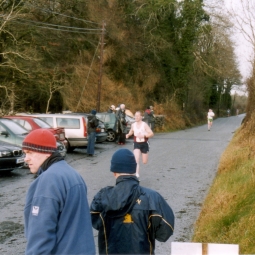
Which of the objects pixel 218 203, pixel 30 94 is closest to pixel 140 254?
pixel 218 203

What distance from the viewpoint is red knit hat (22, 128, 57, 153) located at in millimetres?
3648

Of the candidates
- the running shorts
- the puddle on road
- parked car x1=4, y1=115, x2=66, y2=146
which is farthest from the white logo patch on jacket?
parked car x1=4, y1=115, x2=66, y2=146

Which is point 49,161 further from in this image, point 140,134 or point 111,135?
point 111,135

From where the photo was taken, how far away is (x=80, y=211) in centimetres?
351

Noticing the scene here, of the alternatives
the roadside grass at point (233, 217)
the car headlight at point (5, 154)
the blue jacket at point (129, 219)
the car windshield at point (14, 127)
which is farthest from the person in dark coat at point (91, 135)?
the blue jacket at point (129, 219)

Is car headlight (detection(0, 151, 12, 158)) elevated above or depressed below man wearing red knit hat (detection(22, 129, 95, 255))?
below

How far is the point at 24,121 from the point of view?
17594 millimetres

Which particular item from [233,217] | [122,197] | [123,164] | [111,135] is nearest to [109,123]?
[111,135]

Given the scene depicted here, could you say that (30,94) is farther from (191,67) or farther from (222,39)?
(222,39)

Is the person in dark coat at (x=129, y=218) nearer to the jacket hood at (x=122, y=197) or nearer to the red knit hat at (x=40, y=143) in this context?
the jacket hood at (x=122, y=197)

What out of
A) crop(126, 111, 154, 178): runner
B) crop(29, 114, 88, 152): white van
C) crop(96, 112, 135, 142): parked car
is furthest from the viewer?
crop(96, 112, 135, 142): parked car

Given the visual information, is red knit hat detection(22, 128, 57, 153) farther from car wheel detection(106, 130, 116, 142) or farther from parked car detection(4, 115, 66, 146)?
car wheel detection(106, 130, 116, 142)

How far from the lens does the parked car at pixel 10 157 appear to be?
13494 mm

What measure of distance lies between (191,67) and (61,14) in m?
14.4
